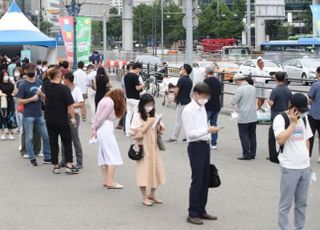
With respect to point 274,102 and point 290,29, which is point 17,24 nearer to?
point 274,102

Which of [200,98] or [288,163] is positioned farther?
[200,98]

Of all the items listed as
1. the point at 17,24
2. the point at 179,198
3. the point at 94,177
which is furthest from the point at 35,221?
the point at 17,24

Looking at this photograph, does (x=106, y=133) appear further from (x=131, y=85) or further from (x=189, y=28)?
(x=189, y=28)

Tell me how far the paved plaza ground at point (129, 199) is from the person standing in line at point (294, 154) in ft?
2.82

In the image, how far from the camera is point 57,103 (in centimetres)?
1016

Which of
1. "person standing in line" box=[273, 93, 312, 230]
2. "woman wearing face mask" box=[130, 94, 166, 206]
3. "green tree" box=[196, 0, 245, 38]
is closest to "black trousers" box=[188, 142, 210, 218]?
"woman wearing face mask" box=[130, 94, 166, 206]

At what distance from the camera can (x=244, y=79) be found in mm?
12234

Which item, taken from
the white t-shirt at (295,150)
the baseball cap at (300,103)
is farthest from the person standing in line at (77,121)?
the baseball cap at (300,103)

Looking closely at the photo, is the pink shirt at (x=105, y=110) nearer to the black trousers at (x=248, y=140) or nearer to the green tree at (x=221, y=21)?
the black trousers at (x=248, y=140)

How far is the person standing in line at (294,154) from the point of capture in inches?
245

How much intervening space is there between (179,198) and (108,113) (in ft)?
5.67

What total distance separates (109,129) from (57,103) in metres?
1.23

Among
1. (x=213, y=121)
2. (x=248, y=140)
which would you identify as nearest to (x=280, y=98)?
(x=248, y=140)

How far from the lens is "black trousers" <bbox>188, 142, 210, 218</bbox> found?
7.22 metres
